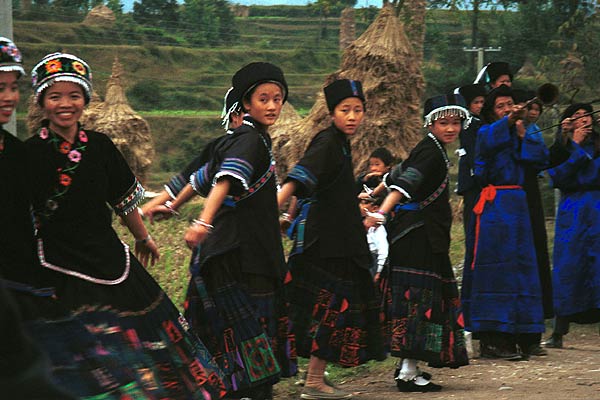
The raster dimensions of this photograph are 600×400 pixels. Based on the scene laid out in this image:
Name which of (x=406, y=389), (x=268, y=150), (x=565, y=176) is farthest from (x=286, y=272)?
(x=565, y=176)

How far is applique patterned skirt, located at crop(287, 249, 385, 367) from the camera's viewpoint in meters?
6.59

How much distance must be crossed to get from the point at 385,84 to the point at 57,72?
13.4m

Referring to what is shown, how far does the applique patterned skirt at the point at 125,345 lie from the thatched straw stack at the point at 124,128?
18827 millimetres

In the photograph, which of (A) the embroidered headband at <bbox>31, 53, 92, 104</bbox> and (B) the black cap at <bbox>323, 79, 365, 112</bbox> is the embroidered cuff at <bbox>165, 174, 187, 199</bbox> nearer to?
(B) the black cap at <bbox>323, 79, 365, 112</bbox>

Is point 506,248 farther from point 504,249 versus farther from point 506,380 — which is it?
point 506,380

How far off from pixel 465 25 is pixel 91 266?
55134 millimetres

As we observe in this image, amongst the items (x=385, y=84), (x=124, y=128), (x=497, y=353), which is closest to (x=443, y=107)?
(x=497, y=353)

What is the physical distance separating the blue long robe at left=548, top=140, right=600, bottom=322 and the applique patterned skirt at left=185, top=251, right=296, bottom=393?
359 centimetres

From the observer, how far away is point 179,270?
1438cm

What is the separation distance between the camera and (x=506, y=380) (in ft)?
23.5

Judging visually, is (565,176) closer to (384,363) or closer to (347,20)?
(384,363)

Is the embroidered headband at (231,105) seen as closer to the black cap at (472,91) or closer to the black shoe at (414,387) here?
the black shoe at (414,387)

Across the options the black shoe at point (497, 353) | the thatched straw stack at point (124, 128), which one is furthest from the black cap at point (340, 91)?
the thatched straw stack at point (124, 128)

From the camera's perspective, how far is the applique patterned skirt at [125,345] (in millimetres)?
4250
